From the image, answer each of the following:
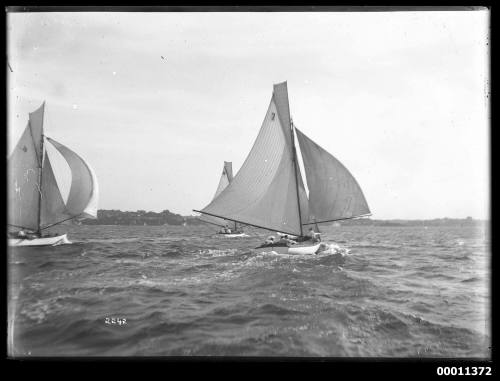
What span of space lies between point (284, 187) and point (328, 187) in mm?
2858

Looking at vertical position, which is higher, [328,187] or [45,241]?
[328,187]

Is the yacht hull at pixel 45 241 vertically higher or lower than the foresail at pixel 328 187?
lower

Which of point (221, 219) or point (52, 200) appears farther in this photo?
point (221, 219)

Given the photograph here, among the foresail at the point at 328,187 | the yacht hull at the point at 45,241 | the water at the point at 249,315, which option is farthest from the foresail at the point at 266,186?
the yacht hull at the point at 45,241

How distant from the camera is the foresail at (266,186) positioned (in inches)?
749

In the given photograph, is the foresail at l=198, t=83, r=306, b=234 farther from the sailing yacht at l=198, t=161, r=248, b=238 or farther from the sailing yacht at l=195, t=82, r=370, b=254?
the sailing yacht at l=198, t=161, r=248, b=238

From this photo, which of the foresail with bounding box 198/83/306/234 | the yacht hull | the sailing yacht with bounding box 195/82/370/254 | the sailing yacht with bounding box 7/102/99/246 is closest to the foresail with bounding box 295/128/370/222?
the sailing yacht with bounding box 195/82/370/254

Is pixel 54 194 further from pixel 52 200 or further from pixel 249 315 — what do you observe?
pixel 249 315

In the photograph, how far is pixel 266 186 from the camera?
63.9 feet

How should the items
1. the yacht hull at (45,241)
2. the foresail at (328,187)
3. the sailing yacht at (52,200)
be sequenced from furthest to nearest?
the yacht hull at (45,241) → the foresail at (328,187) → the sailing yacht at (52,200)

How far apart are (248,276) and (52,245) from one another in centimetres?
1795

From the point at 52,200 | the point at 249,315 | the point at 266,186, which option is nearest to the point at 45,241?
the point at 52,200

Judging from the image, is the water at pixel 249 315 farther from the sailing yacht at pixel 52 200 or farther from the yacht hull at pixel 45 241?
the yacht hull at pixel 45 241
